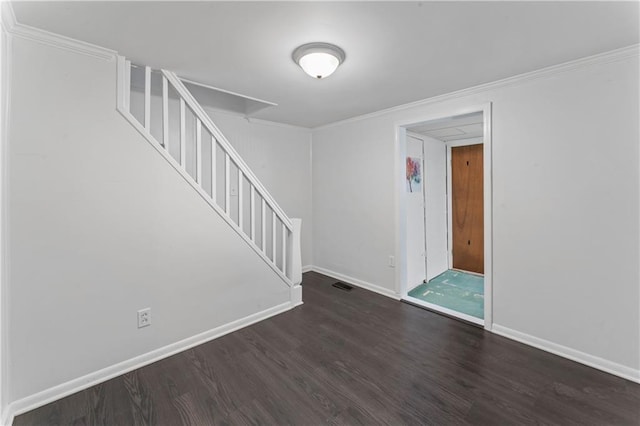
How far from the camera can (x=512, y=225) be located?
247 cm

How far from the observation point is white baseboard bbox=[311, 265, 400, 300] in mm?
3454

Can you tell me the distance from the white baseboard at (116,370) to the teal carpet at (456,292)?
83.1 inches

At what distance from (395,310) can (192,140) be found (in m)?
3.01

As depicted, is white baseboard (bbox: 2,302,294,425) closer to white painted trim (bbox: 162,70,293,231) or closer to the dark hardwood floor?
the dark hardwood floor

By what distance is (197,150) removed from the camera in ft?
8.18

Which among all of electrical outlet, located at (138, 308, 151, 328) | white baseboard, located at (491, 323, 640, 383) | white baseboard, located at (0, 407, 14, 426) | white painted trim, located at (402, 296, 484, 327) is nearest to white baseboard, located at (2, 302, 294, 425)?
white baseboard, located at (0, 407, 14, 426)

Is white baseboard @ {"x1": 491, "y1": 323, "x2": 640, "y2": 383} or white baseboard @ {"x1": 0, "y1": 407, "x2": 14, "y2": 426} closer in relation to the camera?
white baseboard @ {"x1": 0, "y1": 407, "x2": 14, "y2": 426}

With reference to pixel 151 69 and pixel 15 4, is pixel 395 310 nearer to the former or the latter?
pixel 151 69

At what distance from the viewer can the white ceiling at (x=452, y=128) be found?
129 inches

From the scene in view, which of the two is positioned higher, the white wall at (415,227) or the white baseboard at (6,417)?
the white wall at (415,227)

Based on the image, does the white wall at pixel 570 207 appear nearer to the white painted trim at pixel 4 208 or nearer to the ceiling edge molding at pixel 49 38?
the ceiling edge molding at pixel 49 38

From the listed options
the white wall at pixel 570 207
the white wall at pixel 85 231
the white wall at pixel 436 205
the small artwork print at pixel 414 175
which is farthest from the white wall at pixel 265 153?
the white wall at pixel 570 207

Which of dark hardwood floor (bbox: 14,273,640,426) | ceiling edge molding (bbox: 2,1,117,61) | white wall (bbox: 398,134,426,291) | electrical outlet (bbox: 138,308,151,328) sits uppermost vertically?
ceiling edge molding (bbox: 2,1,117,61)

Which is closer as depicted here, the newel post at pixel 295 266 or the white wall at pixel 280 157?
the newel post at pixel 295 266
